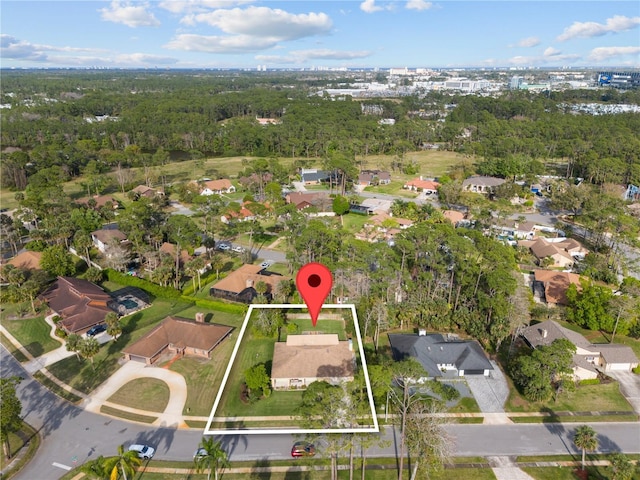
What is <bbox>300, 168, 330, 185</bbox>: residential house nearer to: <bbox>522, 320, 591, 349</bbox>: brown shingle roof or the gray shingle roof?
the gray shingle roof

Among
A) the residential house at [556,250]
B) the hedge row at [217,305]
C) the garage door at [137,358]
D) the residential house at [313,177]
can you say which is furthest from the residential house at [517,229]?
the garage door at [137,358]

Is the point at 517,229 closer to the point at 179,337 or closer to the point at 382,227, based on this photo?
the point at 382,227

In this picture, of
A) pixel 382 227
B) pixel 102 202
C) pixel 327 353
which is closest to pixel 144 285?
pixel 102 202

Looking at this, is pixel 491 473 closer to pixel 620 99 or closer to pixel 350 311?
pixel 350 311

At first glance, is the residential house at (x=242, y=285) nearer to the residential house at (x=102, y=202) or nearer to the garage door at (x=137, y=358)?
the garage door at (x=137, y=358)

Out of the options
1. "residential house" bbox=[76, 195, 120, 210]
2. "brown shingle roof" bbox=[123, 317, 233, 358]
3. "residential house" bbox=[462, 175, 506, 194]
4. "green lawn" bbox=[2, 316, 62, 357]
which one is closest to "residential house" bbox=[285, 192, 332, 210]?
"residential house" bbox=[76, 195, 120, 210]

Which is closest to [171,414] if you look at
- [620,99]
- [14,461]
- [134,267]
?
[14,461]
